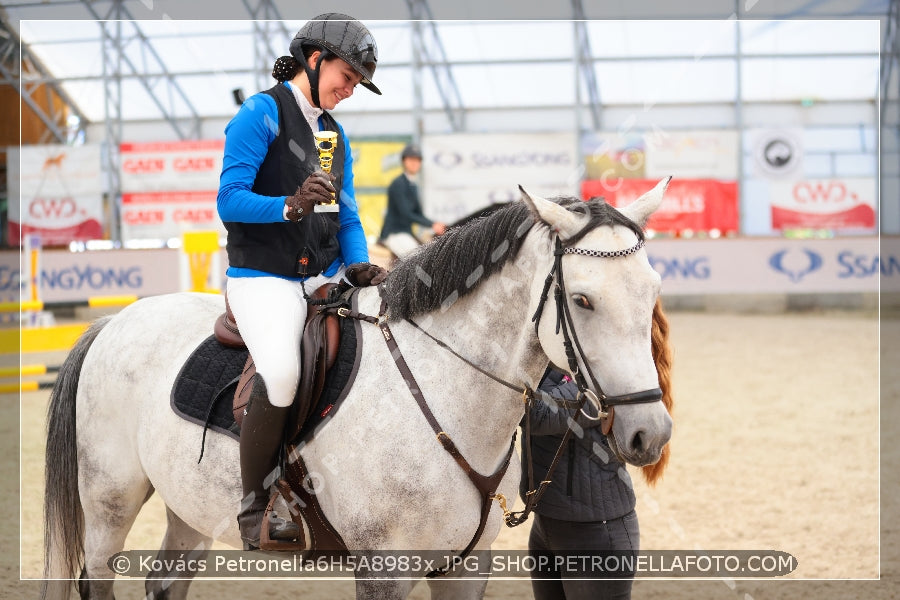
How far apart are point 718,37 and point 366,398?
1747 cm

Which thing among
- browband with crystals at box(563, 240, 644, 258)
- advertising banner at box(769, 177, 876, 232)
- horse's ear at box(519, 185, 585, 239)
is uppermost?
advertising banner at box(769, 177, 876, 232)

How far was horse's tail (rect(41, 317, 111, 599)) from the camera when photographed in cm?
290

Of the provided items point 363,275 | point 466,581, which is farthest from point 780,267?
point 363,275

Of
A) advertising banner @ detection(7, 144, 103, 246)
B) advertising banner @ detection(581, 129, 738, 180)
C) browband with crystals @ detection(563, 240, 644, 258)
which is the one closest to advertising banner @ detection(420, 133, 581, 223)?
advertising banner @ detection(581, 129, 738, 180)

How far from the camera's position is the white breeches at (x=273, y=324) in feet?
7.09

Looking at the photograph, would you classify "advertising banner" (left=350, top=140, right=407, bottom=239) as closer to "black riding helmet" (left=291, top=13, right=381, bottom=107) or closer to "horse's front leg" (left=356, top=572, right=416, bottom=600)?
"black riding helmet" (left=291, top=13, right=381, bottom=107)

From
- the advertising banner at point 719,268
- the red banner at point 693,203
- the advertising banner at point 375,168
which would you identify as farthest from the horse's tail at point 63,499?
the red banner at point 693,203

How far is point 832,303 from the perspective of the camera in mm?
14500

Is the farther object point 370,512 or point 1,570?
point 1,570

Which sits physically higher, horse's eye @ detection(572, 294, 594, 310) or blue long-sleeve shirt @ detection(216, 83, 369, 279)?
blue long-sleeve shirt @ detection(216, 83, 369, 279)

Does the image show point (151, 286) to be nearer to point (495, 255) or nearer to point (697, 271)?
point (697, 271)

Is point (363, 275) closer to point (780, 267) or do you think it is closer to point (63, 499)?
point (63, 499)

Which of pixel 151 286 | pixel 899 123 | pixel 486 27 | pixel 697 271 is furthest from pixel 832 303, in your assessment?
pixel 151 286

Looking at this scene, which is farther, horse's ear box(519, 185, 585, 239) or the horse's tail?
the horse's tail
